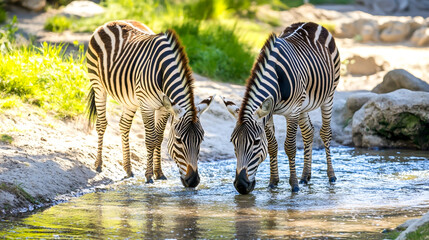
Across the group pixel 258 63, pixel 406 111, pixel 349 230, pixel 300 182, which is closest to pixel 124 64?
pixel 258 63

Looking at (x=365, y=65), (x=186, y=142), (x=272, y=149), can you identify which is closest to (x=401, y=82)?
(x=272, y=149)

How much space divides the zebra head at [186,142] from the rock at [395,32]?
600 inches

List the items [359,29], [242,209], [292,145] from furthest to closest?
[359,29] < [292,145] < [242,209]

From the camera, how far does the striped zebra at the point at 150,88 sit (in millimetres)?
7105

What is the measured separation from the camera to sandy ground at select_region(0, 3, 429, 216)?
7.12 m

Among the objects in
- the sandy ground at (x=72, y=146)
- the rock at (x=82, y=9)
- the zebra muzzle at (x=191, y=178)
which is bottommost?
the sandy ground at (x=72, y=146)

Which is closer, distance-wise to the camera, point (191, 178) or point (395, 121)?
point (191, 178)

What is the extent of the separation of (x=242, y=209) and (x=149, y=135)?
1.99 meters

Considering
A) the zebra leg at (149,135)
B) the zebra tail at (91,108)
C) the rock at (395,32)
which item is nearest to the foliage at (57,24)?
the zebra tail at (91,108)

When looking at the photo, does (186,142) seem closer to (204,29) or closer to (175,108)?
(175,108)

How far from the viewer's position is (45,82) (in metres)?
9.91

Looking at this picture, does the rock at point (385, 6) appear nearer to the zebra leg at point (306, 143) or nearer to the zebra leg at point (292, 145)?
the zebra leg at point (306, 143)

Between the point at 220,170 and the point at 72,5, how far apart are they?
1112 cm

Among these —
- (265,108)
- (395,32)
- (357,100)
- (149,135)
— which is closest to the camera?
(265,108)
